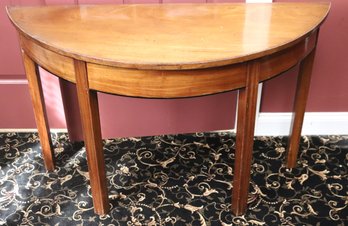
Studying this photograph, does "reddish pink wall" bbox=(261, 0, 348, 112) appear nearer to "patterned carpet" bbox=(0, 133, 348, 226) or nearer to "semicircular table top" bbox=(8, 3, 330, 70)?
"patterned carpet" bbox=(0, 133, 348, 226)

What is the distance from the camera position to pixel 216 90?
1356 millimetres

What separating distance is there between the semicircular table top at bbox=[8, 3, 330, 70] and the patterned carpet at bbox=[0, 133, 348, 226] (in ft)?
2.55

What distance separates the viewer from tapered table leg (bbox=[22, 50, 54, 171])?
179cm

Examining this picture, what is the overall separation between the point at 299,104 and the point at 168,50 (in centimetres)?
86

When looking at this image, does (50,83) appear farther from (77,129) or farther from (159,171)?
(159,171)

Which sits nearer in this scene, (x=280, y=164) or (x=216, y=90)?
(x=216, y=90)

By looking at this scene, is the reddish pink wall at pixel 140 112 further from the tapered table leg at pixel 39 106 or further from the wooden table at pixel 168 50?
the wooden table at pixel 168 50

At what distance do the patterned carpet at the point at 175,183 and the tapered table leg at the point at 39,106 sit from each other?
0.31ft

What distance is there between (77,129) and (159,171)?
21.4 inches

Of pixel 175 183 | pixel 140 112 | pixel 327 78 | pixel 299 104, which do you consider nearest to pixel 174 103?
pixel 140 112

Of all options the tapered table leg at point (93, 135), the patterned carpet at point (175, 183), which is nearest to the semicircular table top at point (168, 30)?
the tapered table leg at point (93, 135)

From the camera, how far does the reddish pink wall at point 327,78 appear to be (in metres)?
2.00

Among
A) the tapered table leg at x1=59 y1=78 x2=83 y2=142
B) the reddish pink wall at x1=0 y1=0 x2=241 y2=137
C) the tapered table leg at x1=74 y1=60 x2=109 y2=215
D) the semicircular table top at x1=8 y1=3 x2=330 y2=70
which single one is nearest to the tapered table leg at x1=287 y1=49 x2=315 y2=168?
the semicircular table top at x1=8 y1=3 x2=330 y2=70

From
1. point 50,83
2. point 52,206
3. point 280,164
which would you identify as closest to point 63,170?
point 52,206
